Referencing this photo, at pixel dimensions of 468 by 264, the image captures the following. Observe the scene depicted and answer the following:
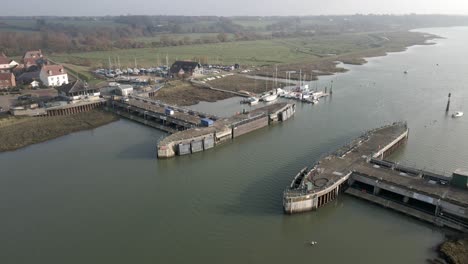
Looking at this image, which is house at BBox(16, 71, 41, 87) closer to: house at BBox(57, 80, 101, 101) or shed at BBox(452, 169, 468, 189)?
house at BBox(57, 80, 101, 101)

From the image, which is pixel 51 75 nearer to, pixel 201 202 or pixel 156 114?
pixel 156 114

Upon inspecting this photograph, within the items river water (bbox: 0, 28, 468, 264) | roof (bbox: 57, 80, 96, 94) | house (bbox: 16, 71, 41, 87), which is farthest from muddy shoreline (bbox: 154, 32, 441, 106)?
house (bbox: 16, 71, 41, 87)

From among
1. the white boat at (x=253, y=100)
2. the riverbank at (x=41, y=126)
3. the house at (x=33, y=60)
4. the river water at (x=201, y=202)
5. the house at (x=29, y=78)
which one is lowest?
the river water at (x=201, y=202)

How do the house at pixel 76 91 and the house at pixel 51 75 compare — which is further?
the house at pixel 51 75

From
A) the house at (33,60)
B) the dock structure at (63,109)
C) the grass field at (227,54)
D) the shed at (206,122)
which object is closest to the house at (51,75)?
the house at (33,60)

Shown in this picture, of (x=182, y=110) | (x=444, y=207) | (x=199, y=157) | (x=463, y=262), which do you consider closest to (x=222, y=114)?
(x=182, y=110)

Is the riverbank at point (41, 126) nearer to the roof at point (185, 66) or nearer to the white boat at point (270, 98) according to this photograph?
the white boat at point (270, 98)
